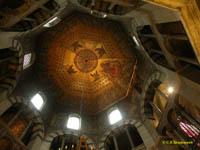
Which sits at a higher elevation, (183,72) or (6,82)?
(6,82)

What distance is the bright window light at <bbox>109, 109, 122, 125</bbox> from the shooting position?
11008 mm

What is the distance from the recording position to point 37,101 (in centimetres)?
1052

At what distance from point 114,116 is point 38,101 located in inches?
236

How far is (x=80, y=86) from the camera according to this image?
13266mm

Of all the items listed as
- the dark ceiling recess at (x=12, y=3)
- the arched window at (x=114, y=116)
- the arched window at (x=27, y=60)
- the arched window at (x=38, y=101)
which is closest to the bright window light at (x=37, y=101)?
the arched window at (x=38, y=101)

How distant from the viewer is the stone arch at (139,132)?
818 centimetres

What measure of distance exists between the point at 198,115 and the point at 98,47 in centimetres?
882

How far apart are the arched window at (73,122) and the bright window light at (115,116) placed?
101 inches

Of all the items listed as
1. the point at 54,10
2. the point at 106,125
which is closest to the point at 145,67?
the point at 106,125

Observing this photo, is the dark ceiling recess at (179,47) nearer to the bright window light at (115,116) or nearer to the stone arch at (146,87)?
the stone arch at (146,87)

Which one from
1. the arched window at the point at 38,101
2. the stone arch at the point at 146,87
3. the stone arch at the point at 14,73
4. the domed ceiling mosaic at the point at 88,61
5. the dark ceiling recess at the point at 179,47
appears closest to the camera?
the dark ceiling recess at the point at 179,47

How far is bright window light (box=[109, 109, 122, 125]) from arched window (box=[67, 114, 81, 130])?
257 cm

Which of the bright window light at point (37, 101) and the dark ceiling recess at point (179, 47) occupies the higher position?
the bright window light at point (37, 101)

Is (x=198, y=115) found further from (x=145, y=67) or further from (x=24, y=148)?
(x=24, y=148)
